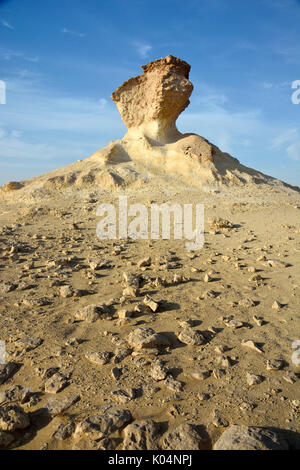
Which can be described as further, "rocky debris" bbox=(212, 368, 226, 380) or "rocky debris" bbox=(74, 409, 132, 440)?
A: "rocky debris" bbox=(212, 368, 226, 380)

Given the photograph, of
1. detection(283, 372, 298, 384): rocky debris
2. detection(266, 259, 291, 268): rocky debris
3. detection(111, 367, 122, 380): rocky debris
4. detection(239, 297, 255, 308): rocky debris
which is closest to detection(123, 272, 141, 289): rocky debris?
detection(239, 297, 255, 308): rocky debris

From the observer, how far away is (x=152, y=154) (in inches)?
490

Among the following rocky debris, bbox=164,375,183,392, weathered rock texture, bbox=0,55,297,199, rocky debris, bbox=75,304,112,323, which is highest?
weathered rock texture, bbox=0,55,297,199

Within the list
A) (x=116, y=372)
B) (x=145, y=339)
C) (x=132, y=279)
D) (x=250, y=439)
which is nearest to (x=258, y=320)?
(x=145, y=339)

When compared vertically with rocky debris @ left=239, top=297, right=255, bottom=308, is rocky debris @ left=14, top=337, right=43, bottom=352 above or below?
below

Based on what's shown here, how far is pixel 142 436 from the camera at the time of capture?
1728 mm

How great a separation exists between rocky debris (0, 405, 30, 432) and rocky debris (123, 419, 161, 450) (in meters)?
0.67

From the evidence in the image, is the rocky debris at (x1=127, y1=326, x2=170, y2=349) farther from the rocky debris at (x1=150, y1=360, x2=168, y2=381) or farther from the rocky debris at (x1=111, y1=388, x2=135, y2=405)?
the rocky debris at (x1=111, y1=388, x2=135, y2=405)

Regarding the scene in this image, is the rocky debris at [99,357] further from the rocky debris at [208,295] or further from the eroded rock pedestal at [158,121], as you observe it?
the eroded rock pedestal at [158,121]

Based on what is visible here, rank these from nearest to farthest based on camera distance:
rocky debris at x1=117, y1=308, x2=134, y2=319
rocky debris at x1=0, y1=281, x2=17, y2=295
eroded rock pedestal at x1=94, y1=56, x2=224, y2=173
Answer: rocky debris at x1=117, y1=308, x2=134, y2=319 → rocky debris at x1=0, y1=281, x2=17, y2=295 → eroded rock pedestal at x1=94, y1=56, x2=224, y2=173

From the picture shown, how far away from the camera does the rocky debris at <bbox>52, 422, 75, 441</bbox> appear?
1.75m

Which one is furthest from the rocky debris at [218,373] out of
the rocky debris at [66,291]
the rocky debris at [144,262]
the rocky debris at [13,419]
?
the rocky debris at [144,262]

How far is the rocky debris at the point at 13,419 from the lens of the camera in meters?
1.78

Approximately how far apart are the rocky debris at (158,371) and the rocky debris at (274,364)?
0.88 m
